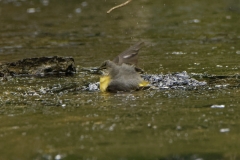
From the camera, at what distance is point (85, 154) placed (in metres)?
4.01

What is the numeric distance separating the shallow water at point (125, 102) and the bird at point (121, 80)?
0.45 ft

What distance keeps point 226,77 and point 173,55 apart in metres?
2.33

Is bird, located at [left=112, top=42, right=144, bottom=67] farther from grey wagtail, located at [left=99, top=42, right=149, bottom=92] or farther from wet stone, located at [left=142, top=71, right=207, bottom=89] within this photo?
grey wagtail, located at [left=99, top=42, right=149, bottom=92]

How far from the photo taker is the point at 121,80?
6.42 meters

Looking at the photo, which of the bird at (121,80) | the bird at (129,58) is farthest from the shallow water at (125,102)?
the bird at (129,58)

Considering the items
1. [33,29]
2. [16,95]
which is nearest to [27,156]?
[16,95]

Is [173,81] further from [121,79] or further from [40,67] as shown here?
[40,67]

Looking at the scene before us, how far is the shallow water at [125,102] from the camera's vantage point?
4.16 m

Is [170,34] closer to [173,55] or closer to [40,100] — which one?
[173,55]

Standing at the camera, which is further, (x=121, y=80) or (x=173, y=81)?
(x=173, y=81)

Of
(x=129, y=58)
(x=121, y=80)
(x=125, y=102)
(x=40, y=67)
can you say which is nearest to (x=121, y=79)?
(x=121, y=80)

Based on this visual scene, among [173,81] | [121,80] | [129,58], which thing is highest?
[129,58]

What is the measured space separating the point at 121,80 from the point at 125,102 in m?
0.67

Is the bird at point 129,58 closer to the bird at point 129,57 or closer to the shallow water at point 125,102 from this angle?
the bird at point 129,57
